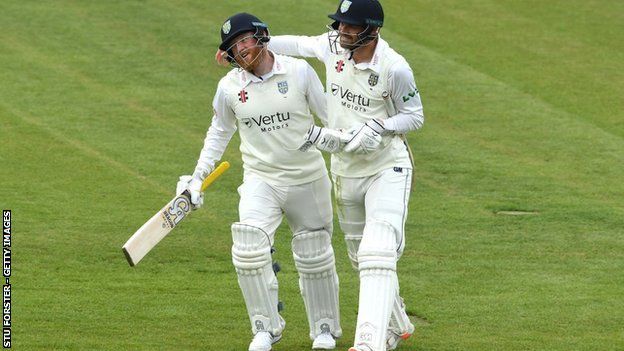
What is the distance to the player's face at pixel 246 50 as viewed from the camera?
9250 millimetres

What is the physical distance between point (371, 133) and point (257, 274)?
1.23m

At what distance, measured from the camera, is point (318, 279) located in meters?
9.61

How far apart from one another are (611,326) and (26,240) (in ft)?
18.7

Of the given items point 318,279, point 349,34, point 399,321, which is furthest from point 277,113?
point 399,321

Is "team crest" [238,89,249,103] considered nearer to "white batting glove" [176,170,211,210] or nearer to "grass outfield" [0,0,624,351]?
"white batting glove" [176,170,211,210]

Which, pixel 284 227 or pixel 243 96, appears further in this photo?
pixel 284 227

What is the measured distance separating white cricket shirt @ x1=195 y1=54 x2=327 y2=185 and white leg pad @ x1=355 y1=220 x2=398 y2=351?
34.1 inches

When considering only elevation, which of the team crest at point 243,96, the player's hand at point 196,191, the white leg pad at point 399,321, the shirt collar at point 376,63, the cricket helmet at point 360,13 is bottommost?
the white leg pad at point 399,321

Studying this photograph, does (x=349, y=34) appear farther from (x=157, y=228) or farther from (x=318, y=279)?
(x=157, y=228)

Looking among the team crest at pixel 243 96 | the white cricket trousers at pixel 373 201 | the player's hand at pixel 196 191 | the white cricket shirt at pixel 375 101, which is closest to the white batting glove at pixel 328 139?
the white cricket shirt at pixel 375 101

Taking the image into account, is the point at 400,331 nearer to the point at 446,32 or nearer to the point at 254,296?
the point at 254,296

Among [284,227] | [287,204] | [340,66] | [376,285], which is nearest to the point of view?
[376,285]

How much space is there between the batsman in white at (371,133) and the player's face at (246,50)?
0.52 metres

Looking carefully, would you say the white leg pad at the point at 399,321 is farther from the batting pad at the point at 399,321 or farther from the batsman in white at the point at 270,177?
the batsman in white at the point at 270,177
